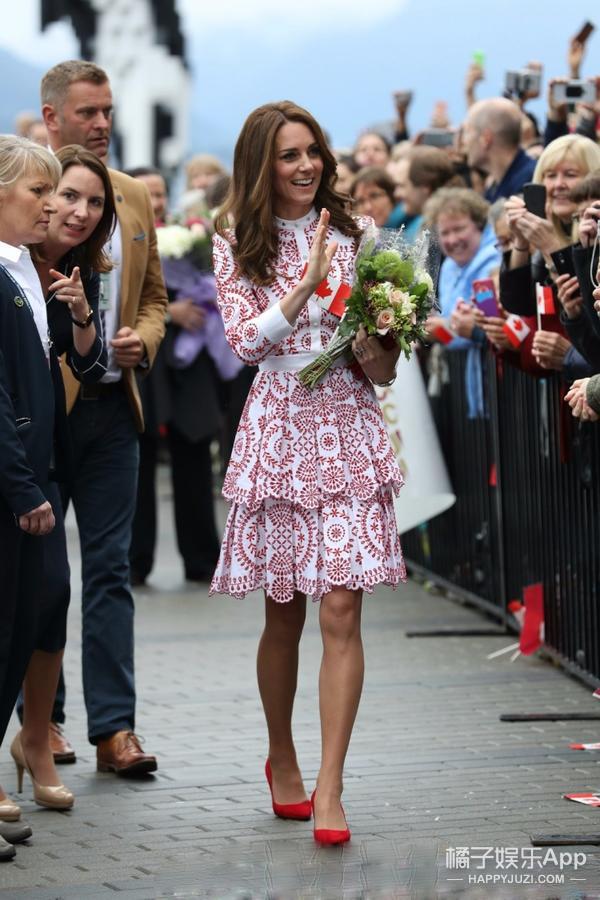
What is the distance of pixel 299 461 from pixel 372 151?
930 cm

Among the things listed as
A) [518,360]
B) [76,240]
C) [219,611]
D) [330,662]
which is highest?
[76,240]

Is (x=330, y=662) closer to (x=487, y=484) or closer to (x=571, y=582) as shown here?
(x=571, y=582)

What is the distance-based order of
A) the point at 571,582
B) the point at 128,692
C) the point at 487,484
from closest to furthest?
the point at 128,692
the point at 571,582
the point at 487,484

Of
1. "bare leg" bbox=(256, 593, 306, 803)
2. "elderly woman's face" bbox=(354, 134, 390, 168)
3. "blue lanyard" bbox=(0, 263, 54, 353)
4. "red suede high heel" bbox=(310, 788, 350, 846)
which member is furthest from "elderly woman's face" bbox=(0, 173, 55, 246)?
"elderly woman's face" bbox=(354, 134, 390, 168)

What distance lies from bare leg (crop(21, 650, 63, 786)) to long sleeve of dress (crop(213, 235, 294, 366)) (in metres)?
1.32

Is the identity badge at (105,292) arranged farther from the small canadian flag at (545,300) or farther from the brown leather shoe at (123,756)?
the small canadian flag at (545,300)

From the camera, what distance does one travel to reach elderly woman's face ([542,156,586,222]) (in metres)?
8.01

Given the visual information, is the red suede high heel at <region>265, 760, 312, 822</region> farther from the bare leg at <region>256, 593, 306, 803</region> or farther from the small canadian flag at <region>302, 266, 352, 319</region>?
the small canadian flag at <region>302, 266, 352, 319</region>

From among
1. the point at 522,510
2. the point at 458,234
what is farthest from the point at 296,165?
the point at 458,234

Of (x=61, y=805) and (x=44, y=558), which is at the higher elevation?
(x=44, y=558)

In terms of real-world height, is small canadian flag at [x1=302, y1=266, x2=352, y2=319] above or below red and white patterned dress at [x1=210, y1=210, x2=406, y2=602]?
above

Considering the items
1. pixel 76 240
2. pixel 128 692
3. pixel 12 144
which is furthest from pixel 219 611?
pixel 12 144

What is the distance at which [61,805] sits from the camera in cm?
638

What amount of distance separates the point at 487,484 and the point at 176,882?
5.18 m
